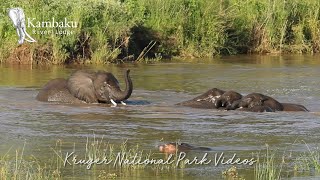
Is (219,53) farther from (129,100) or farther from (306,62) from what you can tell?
(129,100)

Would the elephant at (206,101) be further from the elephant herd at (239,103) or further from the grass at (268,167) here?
the grass at (268,167)

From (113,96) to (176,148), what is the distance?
17.8 ft

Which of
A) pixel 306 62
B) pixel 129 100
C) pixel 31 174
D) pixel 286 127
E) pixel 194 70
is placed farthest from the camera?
pixel 306 62

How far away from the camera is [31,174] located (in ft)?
30.1

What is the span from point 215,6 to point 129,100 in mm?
9710

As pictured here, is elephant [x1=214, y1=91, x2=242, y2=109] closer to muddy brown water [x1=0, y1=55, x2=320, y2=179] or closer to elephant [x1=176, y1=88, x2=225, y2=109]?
elephant [x1=176, y1=88, x2=225, y2=109]

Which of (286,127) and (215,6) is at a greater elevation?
(215,6)

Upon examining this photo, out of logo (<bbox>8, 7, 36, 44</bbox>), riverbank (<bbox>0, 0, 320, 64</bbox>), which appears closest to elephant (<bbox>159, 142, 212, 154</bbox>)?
riverbank (<bbox>0, 0, 320, 64</bbox>)

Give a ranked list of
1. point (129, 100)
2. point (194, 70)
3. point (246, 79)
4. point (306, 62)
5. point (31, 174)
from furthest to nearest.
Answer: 1. point (306, 62)
2. point (194, 70)
3. point (246, 79)
4. point (129, 100)
5. point (31, 174)

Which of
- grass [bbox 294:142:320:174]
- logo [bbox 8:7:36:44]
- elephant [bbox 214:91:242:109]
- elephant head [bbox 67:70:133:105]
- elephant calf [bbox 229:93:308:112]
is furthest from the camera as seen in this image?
logo [bbox 8:7:36:44]

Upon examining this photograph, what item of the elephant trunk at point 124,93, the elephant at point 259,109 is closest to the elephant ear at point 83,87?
the elephant trunk at point 124,93

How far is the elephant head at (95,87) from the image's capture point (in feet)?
53.1

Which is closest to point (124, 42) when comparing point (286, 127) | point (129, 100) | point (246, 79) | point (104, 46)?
point (104, 46)

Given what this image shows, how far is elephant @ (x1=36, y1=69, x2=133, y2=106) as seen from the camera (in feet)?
53.2
